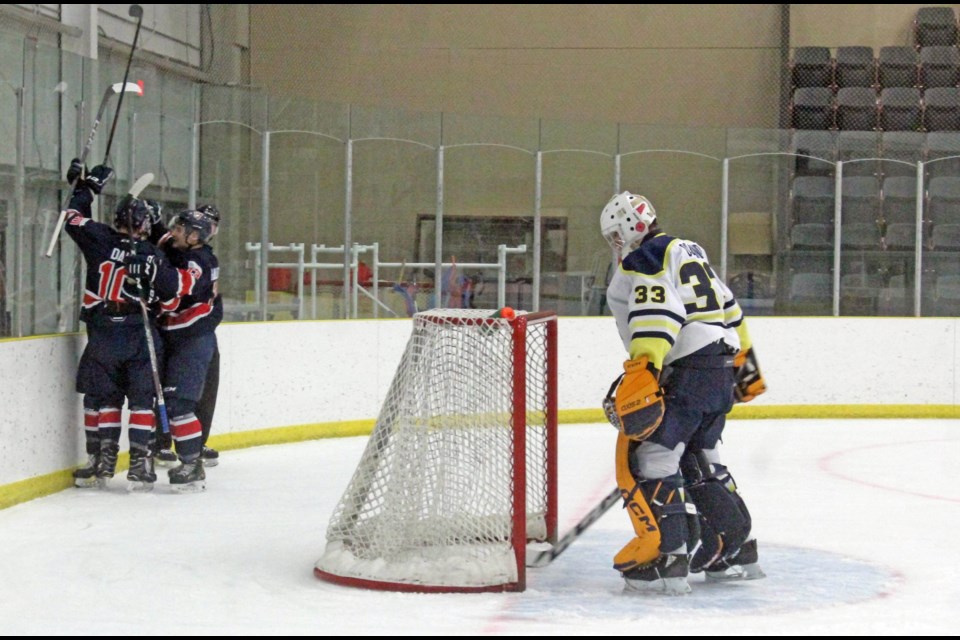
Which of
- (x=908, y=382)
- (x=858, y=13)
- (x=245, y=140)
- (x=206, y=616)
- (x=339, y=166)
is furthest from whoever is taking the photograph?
(x=858, y=13)

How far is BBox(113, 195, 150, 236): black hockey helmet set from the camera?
5.20 metres

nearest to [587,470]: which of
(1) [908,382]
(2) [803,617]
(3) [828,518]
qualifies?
(3) [828,518]

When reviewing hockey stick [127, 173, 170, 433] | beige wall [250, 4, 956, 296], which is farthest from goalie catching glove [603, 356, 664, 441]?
beige wall [250, 4, 956, 296]

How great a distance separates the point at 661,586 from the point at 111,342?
265 centimetres

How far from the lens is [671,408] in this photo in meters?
3.56

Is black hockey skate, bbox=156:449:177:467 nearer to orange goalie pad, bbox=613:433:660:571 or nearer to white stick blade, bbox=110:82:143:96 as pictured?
white stick blade, bbox=110:82:143:96

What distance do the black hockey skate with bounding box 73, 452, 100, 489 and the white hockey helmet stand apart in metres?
2.66

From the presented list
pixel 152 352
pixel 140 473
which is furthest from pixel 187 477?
pixel 152 352

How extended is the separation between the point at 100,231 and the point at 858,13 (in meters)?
9.39

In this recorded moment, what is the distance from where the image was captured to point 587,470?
6.07 meters

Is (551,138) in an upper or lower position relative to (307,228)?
upper

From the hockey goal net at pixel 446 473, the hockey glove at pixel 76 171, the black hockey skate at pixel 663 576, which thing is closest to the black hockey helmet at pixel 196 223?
the hockey glove at pixel 76 171

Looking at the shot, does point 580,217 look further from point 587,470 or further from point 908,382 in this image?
point 587,470

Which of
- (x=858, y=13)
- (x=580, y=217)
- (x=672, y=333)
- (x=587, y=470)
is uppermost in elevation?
(x=858, y=13)
